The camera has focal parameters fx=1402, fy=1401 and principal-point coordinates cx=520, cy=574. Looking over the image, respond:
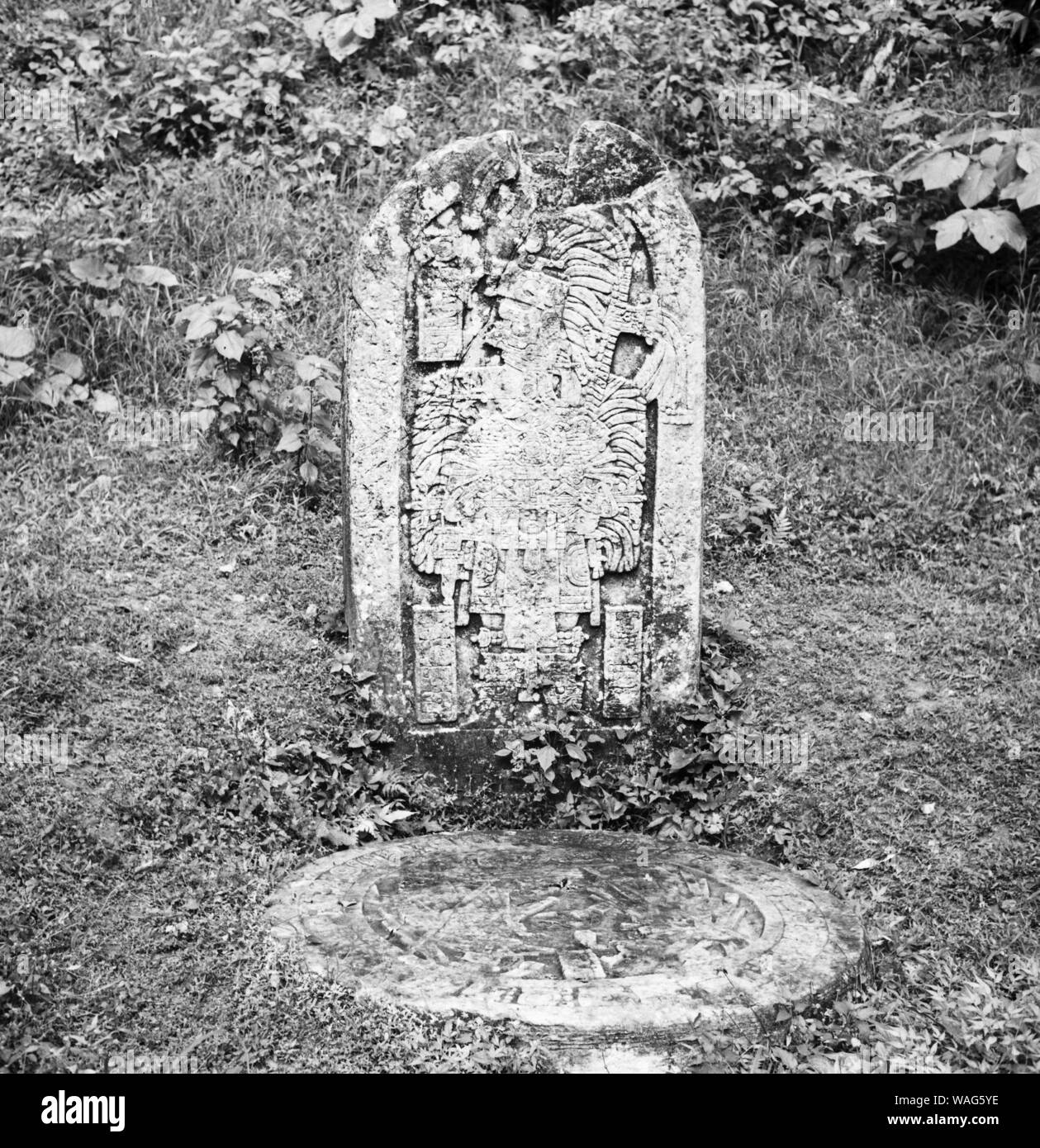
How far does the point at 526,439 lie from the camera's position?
5.11 metres

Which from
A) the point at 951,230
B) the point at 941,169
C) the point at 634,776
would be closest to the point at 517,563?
the point at 634,776

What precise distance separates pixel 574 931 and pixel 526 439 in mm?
1824

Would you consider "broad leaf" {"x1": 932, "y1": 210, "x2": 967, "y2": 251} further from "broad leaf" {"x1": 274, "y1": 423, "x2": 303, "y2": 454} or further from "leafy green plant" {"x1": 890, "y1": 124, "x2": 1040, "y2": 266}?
"broad leaf" {"x1": 274, "y1": 423, "x2": 303, "y2": 454}

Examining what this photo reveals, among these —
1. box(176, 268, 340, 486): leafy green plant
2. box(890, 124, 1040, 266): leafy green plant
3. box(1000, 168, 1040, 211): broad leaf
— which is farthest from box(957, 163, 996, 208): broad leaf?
box(176, 268, 340, 486): leafy green plant

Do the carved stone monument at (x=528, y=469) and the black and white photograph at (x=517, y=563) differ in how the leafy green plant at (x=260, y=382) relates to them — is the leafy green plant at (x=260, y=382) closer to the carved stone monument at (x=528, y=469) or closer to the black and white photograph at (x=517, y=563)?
the black and white photograph at (x=517, y=563)

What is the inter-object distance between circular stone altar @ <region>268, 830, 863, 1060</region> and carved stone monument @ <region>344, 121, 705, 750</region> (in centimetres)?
69

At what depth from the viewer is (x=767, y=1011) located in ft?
12.3

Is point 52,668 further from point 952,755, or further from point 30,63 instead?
point 30,63

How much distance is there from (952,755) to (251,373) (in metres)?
3.59

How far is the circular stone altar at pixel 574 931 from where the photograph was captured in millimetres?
3746

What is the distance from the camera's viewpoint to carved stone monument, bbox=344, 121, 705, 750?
4.98 m

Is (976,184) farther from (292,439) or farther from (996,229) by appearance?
(292,439)
